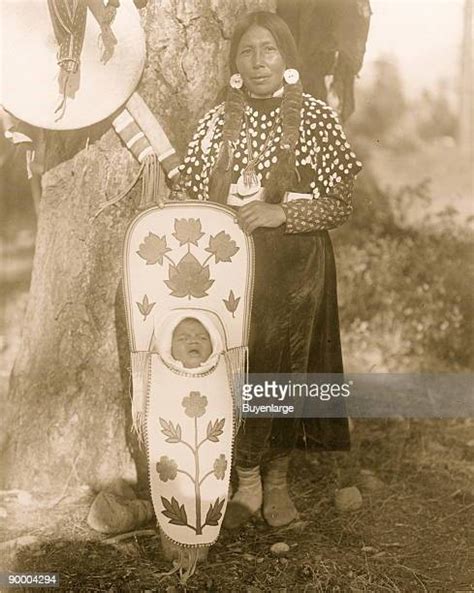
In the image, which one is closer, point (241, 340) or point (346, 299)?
point (241, 340)

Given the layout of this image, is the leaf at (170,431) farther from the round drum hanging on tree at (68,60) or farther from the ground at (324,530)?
the round drum hanging on tree at (68,60)

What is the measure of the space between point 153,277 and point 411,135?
1.08 metres

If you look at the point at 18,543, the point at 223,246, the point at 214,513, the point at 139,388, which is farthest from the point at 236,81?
the point at 18,543

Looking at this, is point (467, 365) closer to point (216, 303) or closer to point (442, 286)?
point (442, 286)

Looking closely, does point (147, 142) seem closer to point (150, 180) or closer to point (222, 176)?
point (150, 180)

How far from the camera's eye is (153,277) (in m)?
2.72

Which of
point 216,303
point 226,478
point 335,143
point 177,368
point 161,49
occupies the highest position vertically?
point 161,49

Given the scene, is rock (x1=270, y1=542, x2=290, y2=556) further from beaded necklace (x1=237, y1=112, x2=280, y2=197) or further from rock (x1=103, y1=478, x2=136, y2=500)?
beaded necklace (x1=237, y1=112, x2=280, y2=197)

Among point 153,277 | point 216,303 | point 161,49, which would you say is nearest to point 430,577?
point 216,303

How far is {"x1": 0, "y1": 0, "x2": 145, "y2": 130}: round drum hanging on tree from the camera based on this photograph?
269 cm

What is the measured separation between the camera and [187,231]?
2.71 m

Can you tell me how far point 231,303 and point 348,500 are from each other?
0.85 m

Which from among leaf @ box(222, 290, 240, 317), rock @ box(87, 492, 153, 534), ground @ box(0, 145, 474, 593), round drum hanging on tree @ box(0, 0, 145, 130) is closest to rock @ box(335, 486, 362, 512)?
ground @ box(0, 145, 474, 593)

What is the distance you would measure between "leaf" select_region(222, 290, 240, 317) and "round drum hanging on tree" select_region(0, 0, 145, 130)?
0.77 meters
